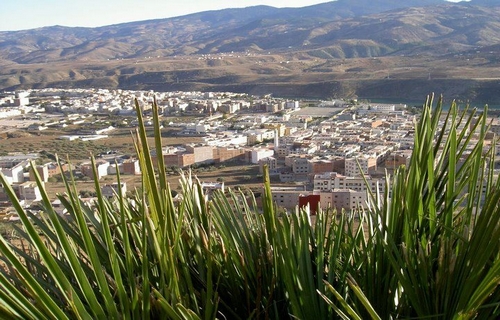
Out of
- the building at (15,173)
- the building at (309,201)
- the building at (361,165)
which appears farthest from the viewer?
the building at (15,173)

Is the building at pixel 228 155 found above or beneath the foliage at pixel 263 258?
beneath

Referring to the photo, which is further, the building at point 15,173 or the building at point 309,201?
the building at point 15,173

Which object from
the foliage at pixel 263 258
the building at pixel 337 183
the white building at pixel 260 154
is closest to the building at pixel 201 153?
the white building at pixel 260 154

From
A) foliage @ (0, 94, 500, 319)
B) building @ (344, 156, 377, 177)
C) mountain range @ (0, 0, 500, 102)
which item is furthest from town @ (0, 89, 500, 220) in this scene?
mountain range @ (0, 0, 500, 102)

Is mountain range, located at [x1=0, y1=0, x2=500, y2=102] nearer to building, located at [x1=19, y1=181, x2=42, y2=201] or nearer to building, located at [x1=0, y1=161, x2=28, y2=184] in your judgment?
building, located at [x1=0, y1=161, x2=28, y2=184]

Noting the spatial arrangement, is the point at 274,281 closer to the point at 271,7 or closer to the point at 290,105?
the point at 290,105

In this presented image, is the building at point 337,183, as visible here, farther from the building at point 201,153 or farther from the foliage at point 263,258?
the foliage at point 263,258

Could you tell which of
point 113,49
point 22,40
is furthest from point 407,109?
point 22,40
